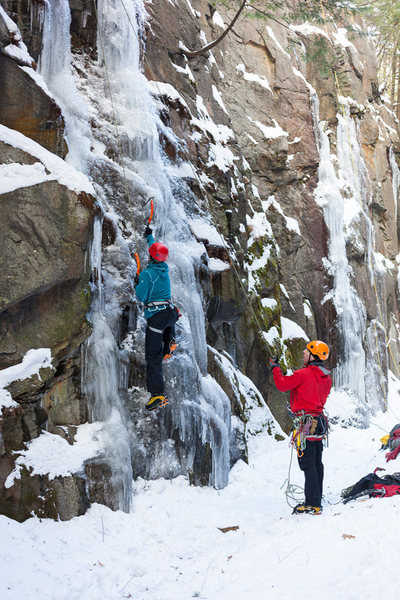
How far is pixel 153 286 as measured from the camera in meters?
5.58

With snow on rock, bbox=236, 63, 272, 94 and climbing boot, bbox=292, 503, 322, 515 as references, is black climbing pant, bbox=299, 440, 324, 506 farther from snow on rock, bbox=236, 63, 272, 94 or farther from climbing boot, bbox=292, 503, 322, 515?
snow on rock, bbox=236, 63, 272, 94

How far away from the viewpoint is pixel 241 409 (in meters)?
9.00

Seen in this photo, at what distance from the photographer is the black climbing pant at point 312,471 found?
16.3 ft

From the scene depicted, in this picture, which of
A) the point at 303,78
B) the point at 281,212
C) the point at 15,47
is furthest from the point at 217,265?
the point at 303,78

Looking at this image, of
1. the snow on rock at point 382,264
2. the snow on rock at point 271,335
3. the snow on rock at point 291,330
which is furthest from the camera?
the snow on rock at point 382,264

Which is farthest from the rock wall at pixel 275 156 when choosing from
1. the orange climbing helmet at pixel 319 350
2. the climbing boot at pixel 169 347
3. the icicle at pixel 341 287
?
the orange climbing helmet at pixel 319 350

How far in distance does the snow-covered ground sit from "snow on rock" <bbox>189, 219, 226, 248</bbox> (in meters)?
4.28

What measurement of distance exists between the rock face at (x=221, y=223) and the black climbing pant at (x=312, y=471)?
1722 millimetres

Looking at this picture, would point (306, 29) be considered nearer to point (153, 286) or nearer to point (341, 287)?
point (341, 287)

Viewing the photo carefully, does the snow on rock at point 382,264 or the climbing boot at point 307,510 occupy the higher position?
the snow on rock at point 382,264

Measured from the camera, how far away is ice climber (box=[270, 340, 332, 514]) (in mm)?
5047

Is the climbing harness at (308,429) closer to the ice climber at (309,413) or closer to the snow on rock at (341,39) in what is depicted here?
the ice climber at (309,413)

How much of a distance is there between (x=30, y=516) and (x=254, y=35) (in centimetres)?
1543

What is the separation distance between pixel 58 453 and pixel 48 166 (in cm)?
273
